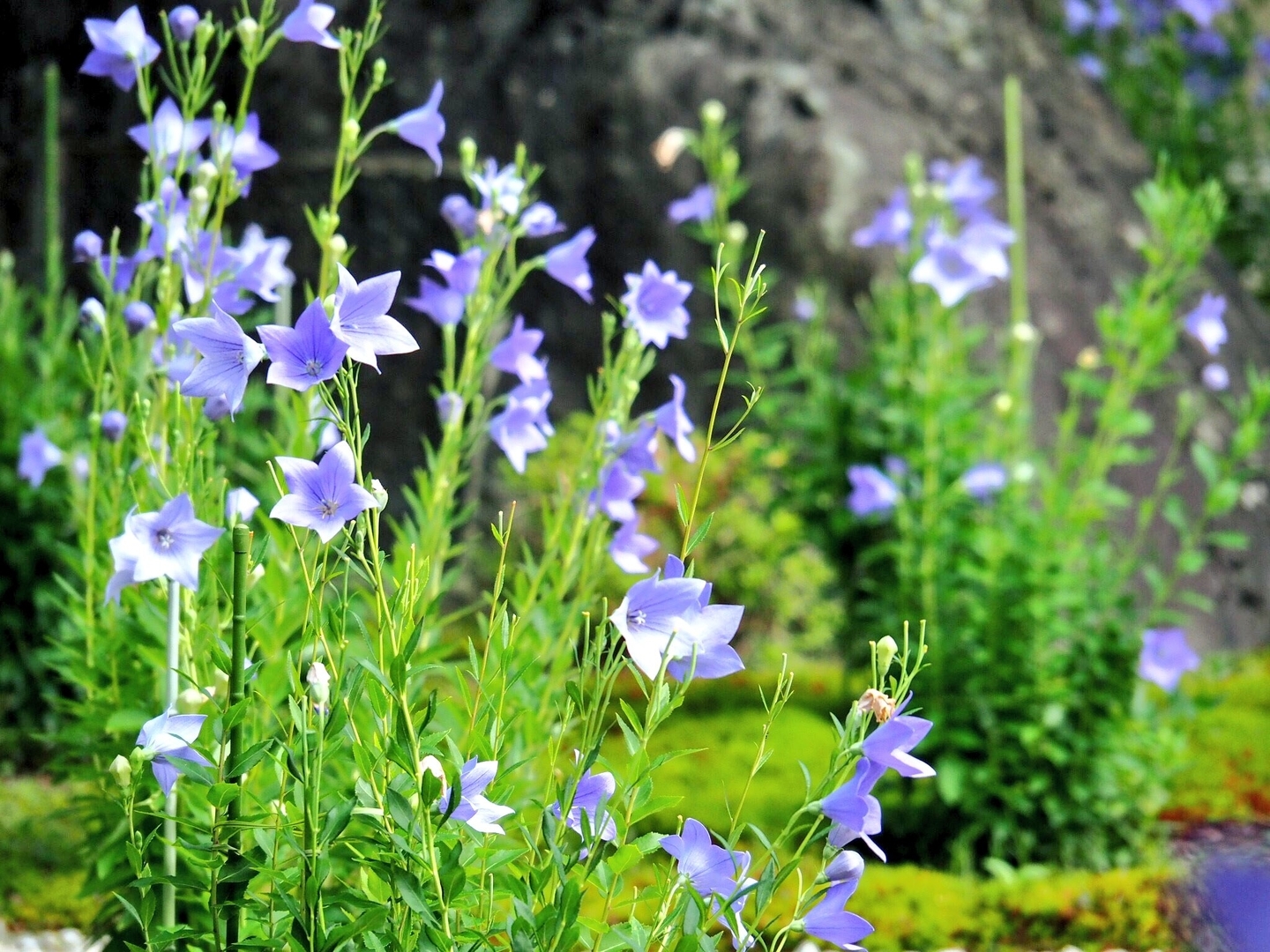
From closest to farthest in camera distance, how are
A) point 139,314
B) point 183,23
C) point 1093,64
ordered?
1. point 183,23
2. point 139,314
3. point 1093,64

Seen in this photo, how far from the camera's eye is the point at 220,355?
1.10m

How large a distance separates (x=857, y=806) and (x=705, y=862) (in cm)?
16

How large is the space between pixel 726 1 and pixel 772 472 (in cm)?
169

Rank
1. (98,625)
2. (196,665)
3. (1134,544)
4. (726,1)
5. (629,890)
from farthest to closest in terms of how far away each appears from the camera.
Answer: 1. (726,1)
2. (1134,544)
3. (629,890)
4. (98,625)
5. (196,665)

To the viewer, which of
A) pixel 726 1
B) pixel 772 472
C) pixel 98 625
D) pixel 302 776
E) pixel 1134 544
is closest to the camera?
pixel 302 776

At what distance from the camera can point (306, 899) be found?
3.59 ft

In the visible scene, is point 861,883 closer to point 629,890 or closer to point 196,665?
point 629,890

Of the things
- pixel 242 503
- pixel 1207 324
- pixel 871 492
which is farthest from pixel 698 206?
pixel 242 503

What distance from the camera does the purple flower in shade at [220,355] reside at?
1071 millimetres

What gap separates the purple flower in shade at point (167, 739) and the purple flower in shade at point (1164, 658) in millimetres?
2150

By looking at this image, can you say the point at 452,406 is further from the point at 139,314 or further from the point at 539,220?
the point at 139,314

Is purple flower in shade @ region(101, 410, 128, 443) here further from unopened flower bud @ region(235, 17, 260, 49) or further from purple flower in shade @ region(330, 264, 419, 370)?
purple flower in shade @ region(330, 264, 419, 370)

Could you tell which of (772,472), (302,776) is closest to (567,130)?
(772,472)

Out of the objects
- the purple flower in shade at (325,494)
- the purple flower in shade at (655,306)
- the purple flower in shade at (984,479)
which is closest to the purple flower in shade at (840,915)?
the purple flower in shade at (325,494)
